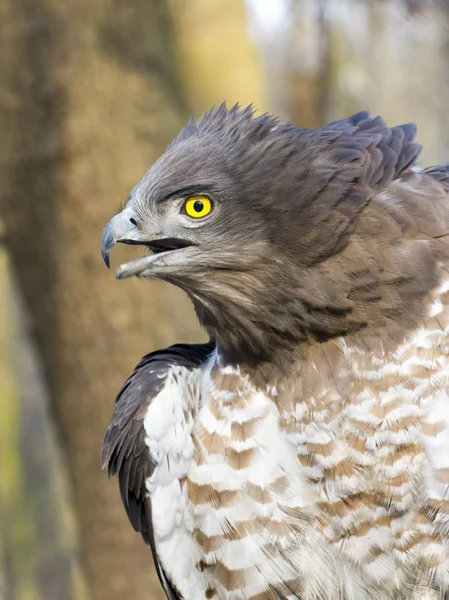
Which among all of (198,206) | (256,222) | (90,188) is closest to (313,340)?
(256,222)

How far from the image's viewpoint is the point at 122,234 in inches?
101

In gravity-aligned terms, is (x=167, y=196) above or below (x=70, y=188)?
below

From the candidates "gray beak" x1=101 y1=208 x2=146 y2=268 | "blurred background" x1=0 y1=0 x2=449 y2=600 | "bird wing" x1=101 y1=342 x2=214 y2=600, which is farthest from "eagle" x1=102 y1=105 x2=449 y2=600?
"blurred background" x1=0 y1=0 x2=449 y2=600

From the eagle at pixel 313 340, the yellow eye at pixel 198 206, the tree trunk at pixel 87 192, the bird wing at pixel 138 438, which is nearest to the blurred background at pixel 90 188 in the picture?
the tree trunk at pixel 87 192

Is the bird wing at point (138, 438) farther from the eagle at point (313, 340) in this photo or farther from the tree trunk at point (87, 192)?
the tree trunk at point (87, 192)

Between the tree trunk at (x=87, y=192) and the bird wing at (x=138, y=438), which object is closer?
the bird wing at (x=138, y=438)

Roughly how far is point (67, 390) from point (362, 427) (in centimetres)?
244

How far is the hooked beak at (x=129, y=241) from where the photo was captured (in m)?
2.54

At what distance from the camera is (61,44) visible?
443 centimetres

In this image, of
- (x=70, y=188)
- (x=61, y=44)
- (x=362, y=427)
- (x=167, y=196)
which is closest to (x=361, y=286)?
(x=362, y=427)

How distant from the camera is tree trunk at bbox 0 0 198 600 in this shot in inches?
175

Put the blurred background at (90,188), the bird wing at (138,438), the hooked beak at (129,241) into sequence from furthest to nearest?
1. the blurred background at (90,188)
2. the bird wing at (138,438)
3. the hooked beak at (129,241)

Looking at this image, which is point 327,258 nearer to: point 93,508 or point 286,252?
point 286,252

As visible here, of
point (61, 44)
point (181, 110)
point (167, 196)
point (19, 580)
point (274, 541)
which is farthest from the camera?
point (19, 580)
